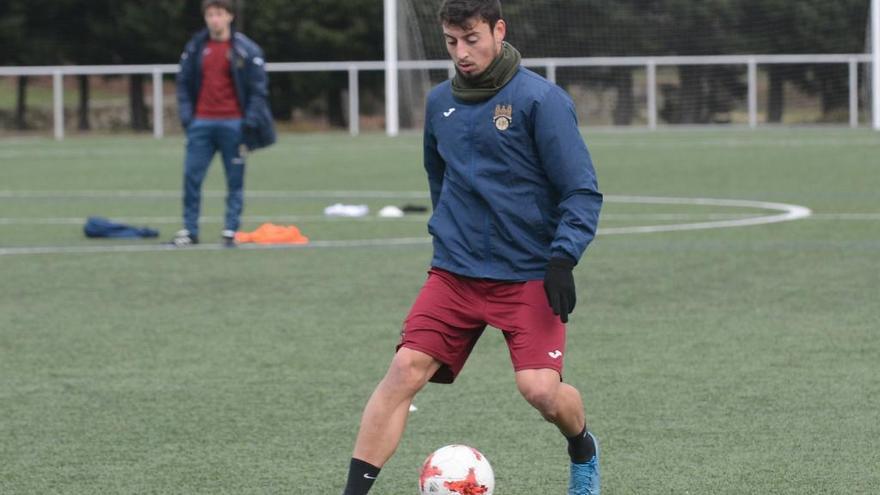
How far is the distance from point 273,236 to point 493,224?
9.86 m

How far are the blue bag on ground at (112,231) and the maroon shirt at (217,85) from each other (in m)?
1.63

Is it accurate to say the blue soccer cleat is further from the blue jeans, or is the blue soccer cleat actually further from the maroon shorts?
the blue jeans

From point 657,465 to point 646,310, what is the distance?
4322mm

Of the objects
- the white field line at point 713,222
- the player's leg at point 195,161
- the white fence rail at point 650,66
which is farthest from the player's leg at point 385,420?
the white fence rail at point 650,66

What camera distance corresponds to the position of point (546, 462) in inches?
256

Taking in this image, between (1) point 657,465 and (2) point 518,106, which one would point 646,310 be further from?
(2) point 518,106

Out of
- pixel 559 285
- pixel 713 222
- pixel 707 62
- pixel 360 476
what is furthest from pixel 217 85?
pixel 707 62

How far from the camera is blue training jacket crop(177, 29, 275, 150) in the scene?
1457 cm

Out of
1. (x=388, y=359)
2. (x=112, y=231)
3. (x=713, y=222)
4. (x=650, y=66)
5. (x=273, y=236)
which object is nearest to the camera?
(x=388, y=359)

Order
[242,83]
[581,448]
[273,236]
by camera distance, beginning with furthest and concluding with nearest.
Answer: [273,236], [242,83], [581,448]

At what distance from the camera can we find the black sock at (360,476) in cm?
544

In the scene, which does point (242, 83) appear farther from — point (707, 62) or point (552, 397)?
point (707, 62)

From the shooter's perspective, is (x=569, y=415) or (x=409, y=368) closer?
(x=409, y=368)

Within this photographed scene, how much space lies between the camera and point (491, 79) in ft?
17.8
